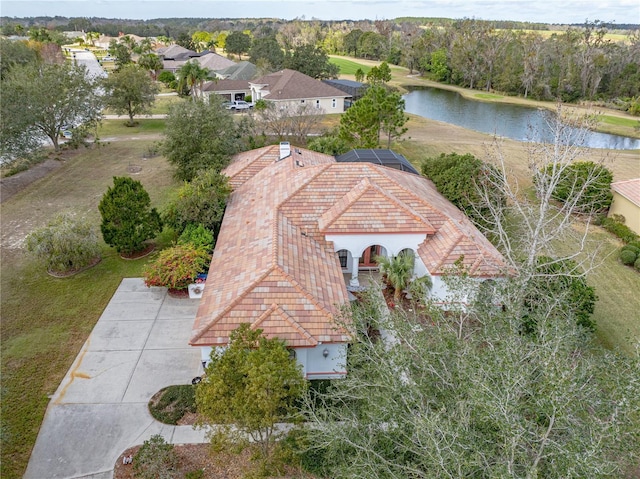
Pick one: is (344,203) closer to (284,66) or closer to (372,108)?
(372,108)

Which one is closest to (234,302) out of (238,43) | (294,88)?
(294,88)

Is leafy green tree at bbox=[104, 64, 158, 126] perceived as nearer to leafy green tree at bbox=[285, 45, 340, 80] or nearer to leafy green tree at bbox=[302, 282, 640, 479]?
leafy green tree at bbox=[285, 45, 340, 80]

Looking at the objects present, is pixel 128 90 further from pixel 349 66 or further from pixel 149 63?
pixel 349 66

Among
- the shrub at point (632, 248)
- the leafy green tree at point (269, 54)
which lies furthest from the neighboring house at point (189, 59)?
the shrub at point (632, 248)

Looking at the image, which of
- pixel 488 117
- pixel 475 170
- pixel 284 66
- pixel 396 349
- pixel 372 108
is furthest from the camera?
pixel 284 66

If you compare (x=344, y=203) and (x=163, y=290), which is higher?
(x=344, y=203)

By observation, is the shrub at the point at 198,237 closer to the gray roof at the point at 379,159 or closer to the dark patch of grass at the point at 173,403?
the dark patch of grass at the point at 173,403

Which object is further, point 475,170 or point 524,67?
point 524,67

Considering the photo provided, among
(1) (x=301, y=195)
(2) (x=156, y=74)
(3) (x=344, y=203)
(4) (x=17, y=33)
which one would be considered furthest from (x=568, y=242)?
(4) (x=17, y=33)

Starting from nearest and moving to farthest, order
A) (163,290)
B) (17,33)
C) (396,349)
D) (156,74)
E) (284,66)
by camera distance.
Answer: (396,349)
(163,290)
(284,66)
(156,74)
(17,33)
